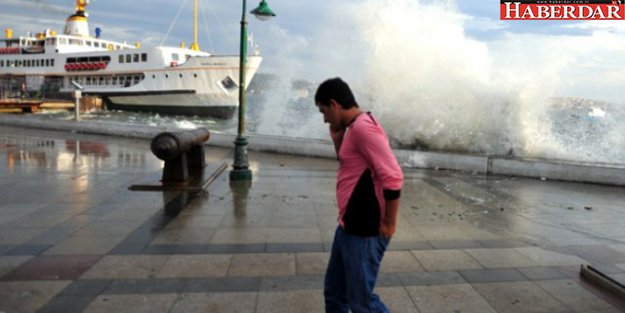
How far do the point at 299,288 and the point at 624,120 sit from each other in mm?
17971

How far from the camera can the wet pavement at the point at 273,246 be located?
148 inches

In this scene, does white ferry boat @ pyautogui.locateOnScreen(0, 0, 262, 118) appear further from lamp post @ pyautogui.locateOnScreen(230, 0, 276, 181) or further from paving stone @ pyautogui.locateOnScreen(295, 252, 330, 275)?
paving stone @ pyautogui.locateOnScreen(295, 252, 330, 275)

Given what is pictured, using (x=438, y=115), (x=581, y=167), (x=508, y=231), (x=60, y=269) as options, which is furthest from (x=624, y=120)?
(x=60, y=269)

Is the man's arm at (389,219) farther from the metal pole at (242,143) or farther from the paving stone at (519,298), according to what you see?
the metal pole at (242,143)

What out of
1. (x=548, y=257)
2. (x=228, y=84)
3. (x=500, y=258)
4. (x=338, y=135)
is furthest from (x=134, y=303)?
(x=228, y=84)

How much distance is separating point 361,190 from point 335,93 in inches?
22.1

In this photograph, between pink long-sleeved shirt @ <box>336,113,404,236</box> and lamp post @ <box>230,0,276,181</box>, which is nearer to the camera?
pink long-sleeved shirt @ <box>336,113,404,236</box>

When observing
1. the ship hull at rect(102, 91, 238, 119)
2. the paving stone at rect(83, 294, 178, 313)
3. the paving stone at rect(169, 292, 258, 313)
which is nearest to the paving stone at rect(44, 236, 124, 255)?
the paving stone at rect(83, 294, 178, 313)

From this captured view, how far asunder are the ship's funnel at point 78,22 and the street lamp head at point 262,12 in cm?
4790

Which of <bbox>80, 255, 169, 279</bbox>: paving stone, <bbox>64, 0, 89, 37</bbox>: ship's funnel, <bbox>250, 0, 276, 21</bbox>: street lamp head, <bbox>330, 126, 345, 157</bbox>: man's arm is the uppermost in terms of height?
<bbox>64, 0, 89, 37</bbox>: ship's funnel

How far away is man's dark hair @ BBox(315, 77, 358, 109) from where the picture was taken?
8.61 feet

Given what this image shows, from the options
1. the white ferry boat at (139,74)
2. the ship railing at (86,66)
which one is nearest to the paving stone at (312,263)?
the white ferry boat at (139,74)

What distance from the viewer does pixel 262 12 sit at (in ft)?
28.9

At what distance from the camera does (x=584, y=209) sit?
734 centimetres
